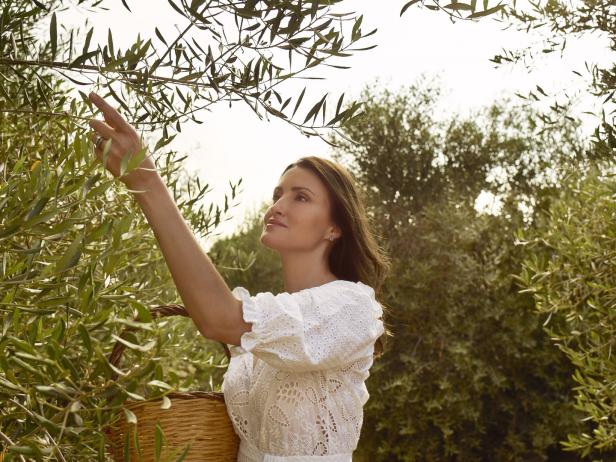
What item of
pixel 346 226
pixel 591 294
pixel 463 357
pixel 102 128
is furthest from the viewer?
pixel 463 357

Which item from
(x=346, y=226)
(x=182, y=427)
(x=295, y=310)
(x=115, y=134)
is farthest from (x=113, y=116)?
(x=346, y=226)

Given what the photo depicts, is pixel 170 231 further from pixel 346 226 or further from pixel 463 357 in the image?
pixel 463 357

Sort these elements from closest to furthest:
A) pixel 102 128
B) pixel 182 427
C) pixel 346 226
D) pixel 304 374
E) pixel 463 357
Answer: pixel 102 128 < pixel 182 427 < pixel 304 374 < pixel 346 226 < pixel 463 357

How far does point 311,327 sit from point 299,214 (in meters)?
0.75

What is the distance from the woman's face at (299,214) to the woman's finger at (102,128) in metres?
1.10

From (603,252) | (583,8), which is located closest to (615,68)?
(583,8)

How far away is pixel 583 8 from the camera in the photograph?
4.03m

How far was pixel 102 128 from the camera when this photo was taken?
2.00 metres

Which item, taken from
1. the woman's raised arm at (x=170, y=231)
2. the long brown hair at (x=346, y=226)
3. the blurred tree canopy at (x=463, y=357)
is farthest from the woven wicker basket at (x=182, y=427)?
the blurred tree canopy at (x=463, y=357)

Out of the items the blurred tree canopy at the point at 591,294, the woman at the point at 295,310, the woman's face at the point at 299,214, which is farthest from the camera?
the blurred tree canopy at the point at 591,294

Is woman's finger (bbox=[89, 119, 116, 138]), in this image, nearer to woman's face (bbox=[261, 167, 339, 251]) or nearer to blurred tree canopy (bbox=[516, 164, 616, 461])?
woman's face (bbox=[261, 167, 339, 251])

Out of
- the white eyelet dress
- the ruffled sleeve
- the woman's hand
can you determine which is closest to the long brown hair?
the white eyelet dress

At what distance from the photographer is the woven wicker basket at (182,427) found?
2.41 m

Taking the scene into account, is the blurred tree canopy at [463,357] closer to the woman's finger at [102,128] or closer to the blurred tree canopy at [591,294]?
the blurred tree canopy at [591,294]
